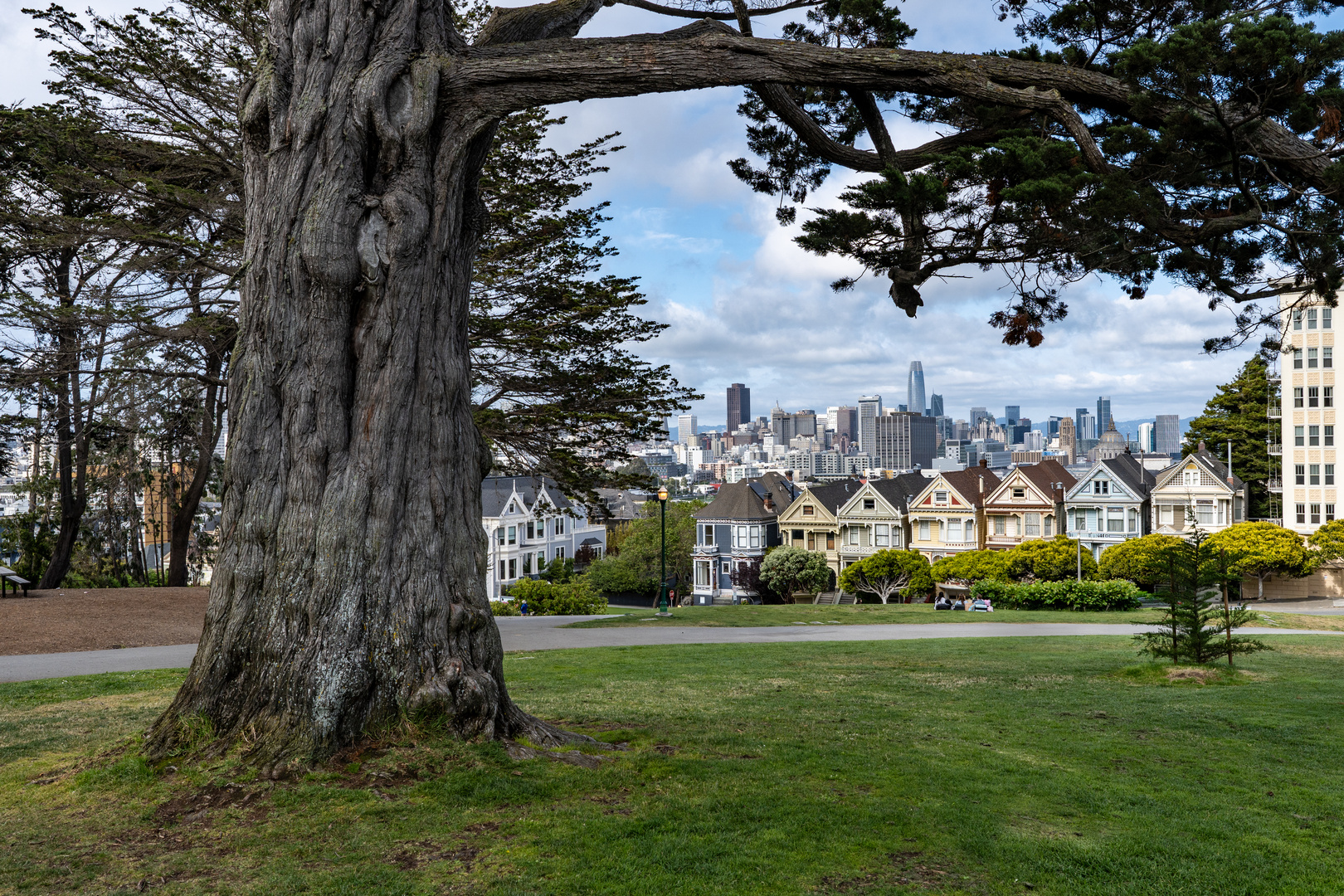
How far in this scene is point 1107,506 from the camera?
4825 centimetres

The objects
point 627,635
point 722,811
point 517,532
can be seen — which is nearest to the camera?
point 722,811

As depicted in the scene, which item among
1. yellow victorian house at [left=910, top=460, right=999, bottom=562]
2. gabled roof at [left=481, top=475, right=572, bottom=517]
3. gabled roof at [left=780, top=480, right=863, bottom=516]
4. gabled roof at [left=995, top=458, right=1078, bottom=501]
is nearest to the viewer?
gabled roof at [left=995, top=458, right=1078, bottom=501]

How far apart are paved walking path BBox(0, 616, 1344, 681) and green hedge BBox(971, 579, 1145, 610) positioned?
18.3ft

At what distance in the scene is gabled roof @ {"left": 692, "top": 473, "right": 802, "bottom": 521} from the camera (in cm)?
5775

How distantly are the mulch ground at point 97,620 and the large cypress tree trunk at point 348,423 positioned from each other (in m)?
11.6

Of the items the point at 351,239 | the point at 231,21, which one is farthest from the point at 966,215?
the point at 231,21

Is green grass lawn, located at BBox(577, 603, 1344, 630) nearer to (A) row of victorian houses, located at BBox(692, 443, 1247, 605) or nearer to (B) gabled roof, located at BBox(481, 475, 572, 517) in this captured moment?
(A) row of victorian houses, located at BBox(692, 443, 1247, 605)

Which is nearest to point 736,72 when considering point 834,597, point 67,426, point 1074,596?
point 67,426

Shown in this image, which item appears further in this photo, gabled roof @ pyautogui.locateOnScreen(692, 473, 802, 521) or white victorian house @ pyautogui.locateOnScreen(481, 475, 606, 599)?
gabled roof @ pyautogui.locateOnScreen(692, 473, 802, 521)

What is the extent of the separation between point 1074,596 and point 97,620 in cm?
2684

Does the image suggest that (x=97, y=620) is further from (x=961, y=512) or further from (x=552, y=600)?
(x=961, y=512)

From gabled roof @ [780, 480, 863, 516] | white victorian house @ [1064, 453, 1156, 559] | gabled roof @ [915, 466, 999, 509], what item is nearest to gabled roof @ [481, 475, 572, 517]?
gabled roof @ [780, 480, 863, 516]

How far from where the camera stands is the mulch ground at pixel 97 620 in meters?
15.6

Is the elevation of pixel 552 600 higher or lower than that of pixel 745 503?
lower
